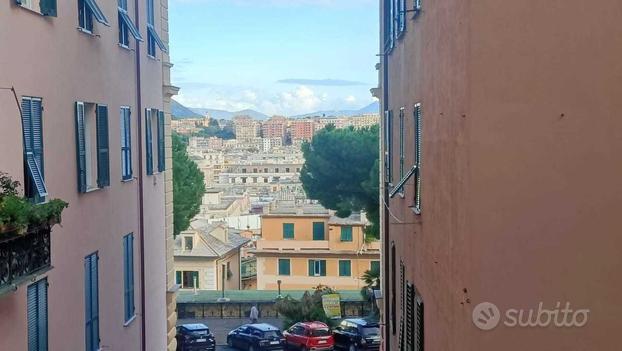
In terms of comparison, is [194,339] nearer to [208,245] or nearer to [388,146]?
[388,146]

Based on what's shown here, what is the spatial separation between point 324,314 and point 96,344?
2466cm

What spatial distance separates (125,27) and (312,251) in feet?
136

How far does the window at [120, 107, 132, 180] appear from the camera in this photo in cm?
1589

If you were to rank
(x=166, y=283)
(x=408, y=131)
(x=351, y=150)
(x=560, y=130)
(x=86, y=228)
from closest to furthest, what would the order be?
1. (x=560, y=130)
2. (x=408, y=131)
3. (x=86, y=228)
4. (x=166, y=283)
5. (x=351, y=150)

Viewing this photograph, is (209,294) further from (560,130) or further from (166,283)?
(560,130)

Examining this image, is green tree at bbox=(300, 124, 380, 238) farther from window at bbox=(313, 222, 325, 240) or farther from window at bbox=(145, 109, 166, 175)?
window at bbox=(145, 109, 166, 175)

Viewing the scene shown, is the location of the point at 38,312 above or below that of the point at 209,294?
above

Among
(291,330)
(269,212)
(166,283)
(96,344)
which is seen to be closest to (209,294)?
(269,212)

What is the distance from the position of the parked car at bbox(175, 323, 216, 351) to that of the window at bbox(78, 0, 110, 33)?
740 inches

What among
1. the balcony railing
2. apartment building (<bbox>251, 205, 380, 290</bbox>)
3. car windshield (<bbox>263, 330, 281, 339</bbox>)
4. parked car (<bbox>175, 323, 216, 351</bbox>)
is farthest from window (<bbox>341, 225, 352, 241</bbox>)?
the balcony railing

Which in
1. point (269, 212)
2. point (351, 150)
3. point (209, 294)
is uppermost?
point (351, 150)

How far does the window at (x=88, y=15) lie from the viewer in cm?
1317

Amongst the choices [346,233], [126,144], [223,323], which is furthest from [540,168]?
[346,233]

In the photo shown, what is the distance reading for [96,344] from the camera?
552 inches
